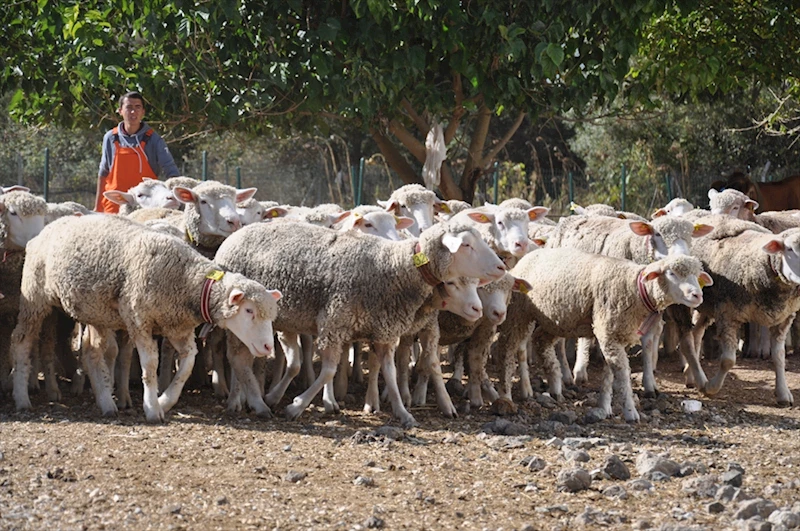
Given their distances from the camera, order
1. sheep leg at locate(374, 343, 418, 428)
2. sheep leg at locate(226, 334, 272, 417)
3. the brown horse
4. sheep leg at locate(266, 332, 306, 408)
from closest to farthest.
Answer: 1. sheep leg at locate(374, 343, 418, 428)
2. sheep leg at locate(226, 334, 272, 417)
3. sheep leg at locate(266, 332, 306, 408)
4. the brown horse

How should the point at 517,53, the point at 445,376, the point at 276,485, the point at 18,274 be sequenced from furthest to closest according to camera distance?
the point at 517,53 → the point at 445,376 → the point at 18,274 → the point at 276,485

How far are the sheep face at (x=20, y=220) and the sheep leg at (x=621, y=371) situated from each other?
440 cm

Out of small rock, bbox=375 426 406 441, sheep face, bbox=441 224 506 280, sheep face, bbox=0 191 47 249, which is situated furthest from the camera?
sheep face, bbox=0 191 47 249

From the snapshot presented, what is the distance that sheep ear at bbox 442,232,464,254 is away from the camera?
7660 millimetres

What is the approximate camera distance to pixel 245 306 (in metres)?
7.49

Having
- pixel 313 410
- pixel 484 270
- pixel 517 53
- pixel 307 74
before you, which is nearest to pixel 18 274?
pixel 313 410

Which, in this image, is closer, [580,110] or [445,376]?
[445,376]

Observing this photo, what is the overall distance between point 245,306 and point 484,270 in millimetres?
1611

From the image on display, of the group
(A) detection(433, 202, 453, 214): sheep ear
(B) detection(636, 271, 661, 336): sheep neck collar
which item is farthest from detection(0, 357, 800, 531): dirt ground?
(A) detection(433, 202, 453, 214): sheep ear

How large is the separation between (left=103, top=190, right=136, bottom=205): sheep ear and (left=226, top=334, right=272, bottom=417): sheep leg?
2677 millimetres

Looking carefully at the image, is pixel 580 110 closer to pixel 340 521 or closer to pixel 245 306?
pixel 245 306

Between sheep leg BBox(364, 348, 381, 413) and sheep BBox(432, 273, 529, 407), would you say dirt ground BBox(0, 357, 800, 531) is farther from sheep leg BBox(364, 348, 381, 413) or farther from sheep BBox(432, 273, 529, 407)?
sheep BBox(432, 273, 529, 407)

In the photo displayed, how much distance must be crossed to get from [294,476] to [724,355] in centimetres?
450

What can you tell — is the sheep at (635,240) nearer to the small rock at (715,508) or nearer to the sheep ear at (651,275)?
the sheep ear at (651,275)
